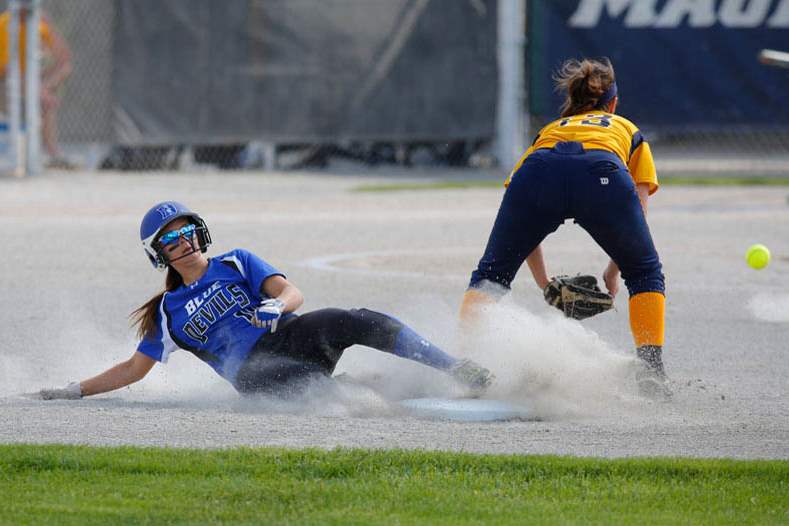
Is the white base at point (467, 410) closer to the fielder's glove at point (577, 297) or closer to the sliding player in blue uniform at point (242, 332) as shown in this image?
the sliding player in blue uniform at point (242, 332)

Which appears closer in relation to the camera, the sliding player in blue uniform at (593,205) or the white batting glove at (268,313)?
the white batting glove at (268,313)

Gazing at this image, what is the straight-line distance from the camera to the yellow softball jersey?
6.07m

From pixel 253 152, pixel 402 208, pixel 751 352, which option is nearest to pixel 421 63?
pixel 253 152

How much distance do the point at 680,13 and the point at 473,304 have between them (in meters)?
12.5

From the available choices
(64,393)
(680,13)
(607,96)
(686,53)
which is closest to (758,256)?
(607,96)

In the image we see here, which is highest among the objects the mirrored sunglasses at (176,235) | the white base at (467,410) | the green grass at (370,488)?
the mirrored sunglasses at (176,235)

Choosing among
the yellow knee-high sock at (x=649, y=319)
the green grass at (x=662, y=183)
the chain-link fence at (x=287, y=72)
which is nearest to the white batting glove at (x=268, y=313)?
the yellow knee-high sock at (x=649, y=319)

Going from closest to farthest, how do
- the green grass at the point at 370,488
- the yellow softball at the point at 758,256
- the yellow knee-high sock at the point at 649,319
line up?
the green grass at the point at 370,488
the yellow knee-high sock at the point at 649,319
the yellow softball at the point at 758,256

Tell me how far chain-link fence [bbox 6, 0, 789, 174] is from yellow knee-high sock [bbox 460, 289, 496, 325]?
472 inches

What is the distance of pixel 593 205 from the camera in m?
5.92

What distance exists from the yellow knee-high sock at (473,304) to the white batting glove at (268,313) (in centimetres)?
107

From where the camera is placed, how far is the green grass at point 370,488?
4.01 m

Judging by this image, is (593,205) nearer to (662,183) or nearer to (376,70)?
(662,183)

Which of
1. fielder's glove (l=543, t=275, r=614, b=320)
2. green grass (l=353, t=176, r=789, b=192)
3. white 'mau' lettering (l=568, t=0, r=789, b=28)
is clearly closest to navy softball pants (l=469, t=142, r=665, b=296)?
fielder's glove (l=543, t=275, r=614, b=320)
